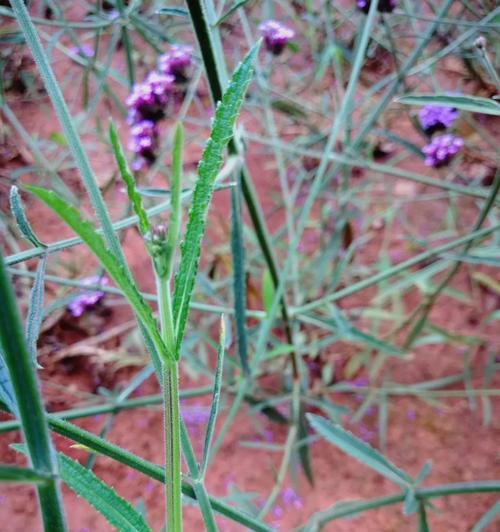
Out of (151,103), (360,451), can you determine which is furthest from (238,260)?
(151,103)

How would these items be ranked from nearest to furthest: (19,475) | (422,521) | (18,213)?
(19,475), (18,213), (422,521)

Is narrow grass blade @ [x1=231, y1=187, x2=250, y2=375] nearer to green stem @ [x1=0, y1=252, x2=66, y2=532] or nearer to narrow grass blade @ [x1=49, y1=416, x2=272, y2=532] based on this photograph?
narrow grass blade @ [x1=49, y1=416, x2=272, y2=532]

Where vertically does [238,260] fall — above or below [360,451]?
above

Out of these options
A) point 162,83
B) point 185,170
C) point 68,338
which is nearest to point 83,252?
point 68,338

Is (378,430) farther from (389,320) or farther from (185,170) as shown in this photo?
(185,170)

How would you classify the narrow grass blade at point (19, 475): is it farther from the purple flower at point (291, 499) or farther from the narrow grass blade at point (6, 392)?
the purple flower at point (291, 499)

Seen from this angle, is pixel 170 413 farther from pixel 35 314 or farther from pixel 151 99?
pixel 151 99

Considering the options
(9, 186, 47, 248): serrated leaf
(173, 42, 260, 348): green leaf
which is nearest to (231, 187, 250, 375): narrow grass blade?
(9, 186, 47, 248): serrated leaf

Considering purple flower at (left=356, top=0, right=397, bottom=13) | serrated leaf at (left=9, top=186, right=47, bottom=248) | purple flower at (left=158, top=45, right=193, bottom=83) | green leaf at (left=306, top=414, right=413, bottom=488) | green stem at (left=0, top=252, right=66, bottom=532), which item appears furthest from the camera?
purple flower at (left=158, top=45, right=193, bottom=83)
